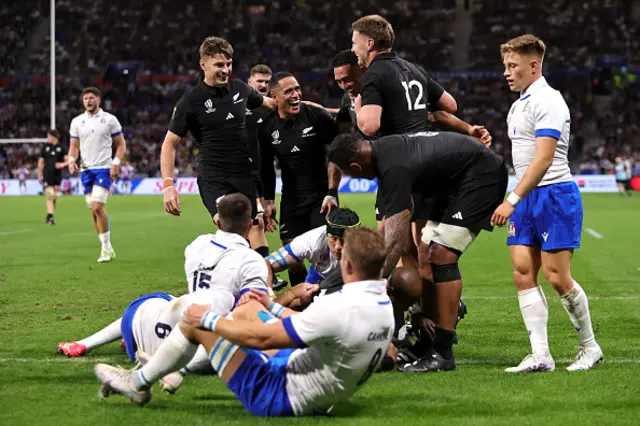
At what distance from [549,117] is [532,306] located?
1.34 metres

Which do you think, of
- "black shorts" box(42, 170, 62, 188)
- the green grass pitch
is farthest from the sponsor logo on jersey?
"black shorts" box(42, 170, 62, 188)

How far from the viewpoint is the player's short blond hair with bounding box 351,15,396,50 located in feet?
23.8

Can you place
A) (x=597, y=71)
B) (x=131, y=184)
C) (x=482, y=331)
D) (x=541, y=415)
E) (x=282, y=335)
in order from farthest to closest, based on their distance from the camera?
(x=597, y=71) < (x=131, y=184) < (x=482, y=331) < (x=541, y=415) < (x=282, y=335)

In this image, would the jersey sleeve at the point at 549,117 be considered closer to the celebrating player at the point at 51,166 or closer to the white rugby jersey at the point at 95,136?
the white rugby jersey at the point at 95,136

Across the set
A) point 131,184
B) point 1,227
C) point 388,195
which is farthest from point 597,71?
point 388,195

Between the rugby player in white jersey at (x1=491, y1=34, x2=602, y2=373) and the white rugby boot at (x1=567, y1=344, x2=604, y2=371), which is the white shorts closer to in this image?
the rugby player in white jersey at (x1=491, y1=34, x2=602, y2=373)

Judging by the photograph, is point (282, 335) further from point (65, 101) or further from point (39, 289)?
point (65, 101)

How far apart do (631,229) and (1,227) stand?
14273 millimetres

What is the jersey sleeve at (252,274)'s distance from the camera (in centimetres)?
575

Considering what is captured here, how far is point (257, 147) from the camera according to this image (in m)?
10.2

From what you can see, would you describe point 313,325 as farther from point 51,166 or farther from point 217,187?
point 51,166

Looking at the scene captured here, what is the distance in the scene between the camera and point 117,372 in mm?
5402

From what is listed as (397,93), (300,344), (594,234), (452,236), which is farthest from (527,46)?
(594,234)

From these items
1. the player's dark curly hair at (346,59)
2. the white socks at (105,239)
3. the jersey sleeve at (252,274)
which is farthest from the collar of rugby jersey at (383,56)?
the white socks at (105,239)
